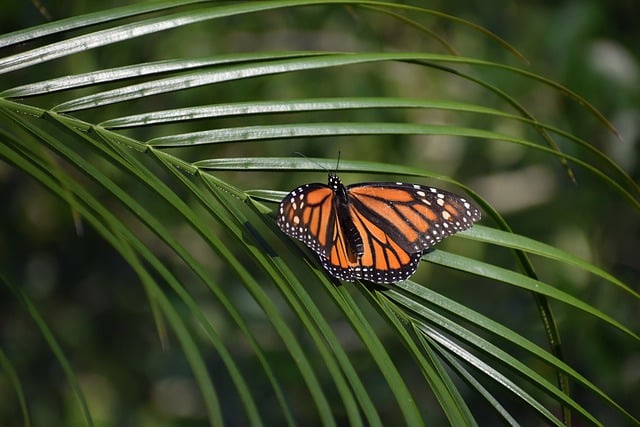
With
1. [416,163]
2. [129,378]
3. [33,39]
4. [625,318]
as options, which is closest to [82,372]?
→ [129,378]

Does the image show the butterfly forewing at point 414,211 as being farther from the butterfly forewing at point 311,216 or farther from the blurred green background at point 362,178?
the blurred green background at point 362,178

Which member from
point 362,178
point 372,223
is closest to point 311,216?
point 372,223

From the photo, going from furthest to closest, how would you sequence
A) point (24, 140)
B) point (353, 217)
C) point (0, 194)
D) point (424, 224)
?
point (0, 194) → point (353, 217) → point (424, 224) → point (24, 140)

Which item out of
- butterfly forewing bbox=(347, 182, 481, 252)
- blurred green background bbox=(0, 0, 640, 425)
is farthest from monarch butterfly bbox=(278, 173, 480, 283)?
blurred green background bbox=(0, 0, 640, 425)

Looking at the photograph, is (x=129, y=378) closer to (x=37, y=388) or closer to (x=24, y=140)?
(x=37, y=388)

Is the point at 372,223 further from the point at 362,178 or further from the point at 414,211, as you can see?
the point at 362,178

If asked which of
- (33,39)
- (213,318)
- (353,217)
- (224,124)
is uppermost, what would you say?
(224,124)
